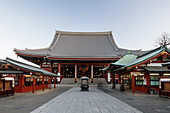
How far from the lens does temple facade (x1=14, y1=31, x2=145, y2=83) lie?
4862 centimetres

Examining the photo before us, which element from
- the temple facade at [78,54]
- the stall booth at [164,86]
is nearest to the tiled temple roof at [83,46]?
the temple facade at [78,54]

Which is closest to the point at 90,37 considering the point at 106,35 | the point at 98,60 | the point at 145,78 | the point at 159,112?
the point at 106,35

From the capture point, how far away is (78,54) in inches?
2106

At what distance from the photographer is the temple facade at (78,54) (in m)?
48.6

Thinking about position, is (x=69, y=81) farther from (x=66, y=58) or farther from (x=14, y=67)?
(x=14, y=67)

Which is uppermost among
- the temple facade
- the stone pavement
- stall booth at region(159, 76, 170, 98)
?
the temple facade

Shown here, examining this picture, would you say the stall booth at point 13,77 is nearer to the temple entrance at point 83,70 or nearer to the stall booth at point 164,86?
the stall booth at point 164,86

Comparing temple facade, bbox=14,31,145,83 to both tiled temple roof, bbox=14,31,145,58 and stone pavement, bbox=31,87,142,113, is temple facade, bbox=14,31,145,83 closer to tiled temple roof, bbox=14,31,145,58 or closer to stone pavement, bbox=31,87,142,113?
tiled temple roof, bbox=14,31,145,58

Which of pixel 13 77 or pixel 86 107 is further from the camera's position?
pixel 13 77

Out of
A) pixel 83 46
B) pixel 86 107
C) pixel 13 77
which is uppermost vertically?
pixel 83 46

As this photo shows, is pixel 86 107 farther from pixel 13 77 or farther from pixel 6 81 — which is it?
pixel 13 77

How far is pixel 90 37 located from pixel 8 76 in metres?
45.2

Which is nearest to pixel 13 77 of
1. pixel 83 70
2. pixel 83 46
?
pixel 83 70

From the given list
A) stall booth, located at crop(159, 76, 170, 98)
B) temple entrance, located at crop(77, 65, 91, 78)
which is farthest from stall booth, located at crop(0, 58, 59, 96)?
temple entrance, located at crop(77, 65, 91, 78)
